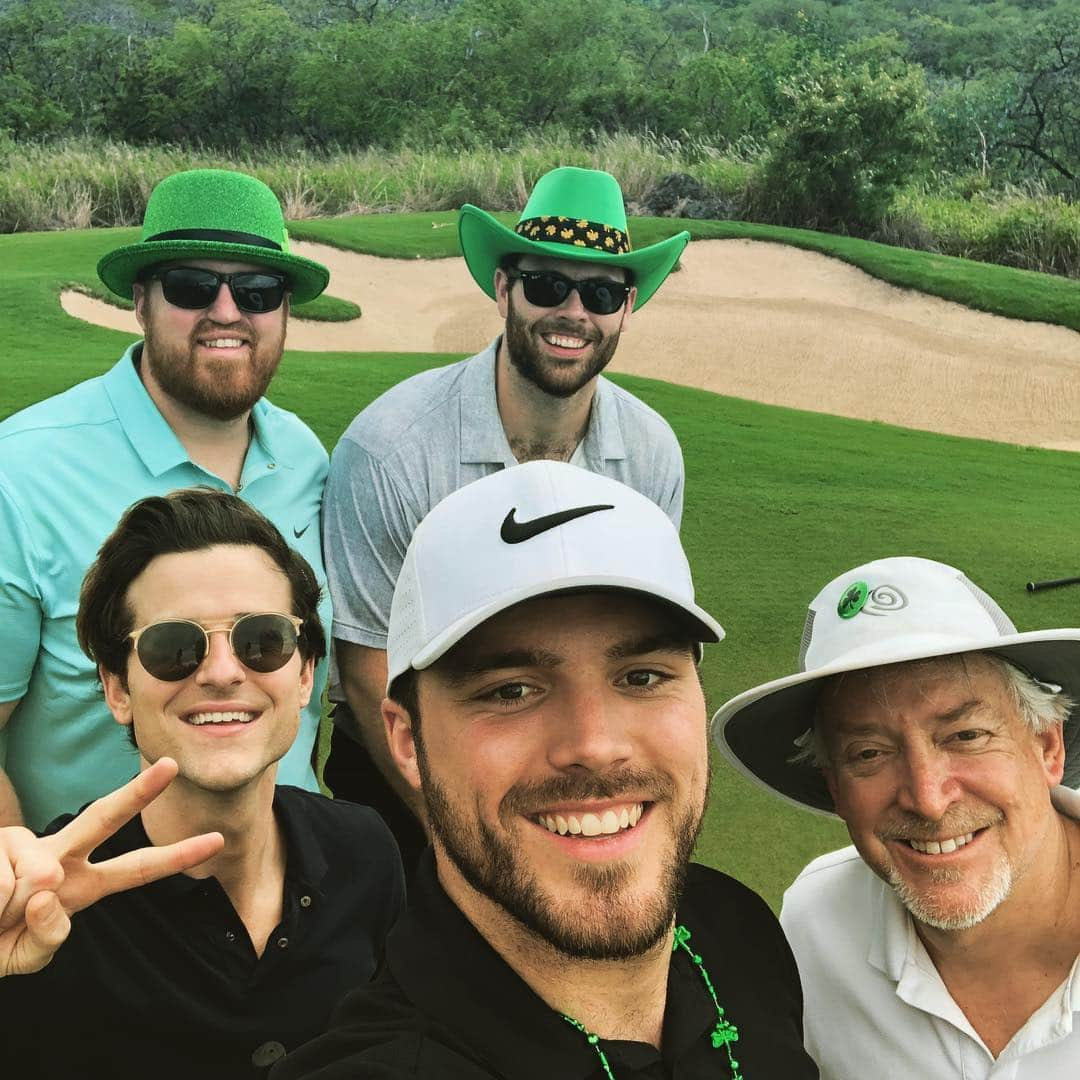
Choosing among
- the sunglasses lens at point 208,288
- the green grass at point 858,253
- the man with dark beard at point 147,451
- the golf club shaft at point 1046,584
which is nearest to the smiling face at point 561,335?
the man with dark beard at point 147,451

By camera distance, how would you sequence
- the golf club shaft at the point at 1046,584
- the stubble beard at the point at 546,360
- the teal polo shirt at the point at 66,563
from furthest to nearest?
1. the golf club shaft at the point at 1046,584
2. the stubble beard at the point at 546,360
3. the teal polo shirt at the point at 66,563

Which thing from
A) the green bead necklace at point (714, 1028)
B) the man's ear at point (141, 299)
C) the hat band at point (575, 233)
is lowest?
the green bead necklace at point (714, 1028)

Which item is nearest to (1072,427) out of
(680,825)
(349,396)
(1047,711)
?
(349,396)

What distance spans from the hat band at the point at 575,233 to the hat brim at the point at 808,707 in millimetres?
1650

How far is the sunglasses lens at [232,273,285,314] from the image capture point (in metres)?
2.92

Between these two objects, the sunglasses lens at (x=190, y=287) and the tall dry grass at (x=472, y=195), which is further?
the tall dry grass at (x=472, y=195)

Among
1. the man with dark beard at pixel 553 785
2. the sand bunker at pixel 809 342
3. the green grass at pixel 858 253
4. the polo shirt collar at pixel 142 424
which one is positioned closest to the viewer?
the man with dark beard at pixel 553 785

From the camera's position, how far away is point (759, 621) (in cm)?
460

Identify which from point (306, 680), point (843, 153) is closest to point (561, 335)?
point (306, 680)

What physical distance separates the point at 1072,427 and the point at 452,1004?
10129 mm

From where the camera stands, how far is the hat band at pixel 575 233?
3475 mm

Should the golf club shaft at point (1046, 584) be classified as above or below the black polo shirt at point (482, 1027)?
below

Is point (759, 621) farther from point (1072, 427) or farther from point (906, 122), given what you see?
point (906, 122)

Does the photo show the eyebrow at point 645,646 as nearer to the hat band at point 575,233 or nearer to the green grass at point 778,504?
the green grass at point 778,504
